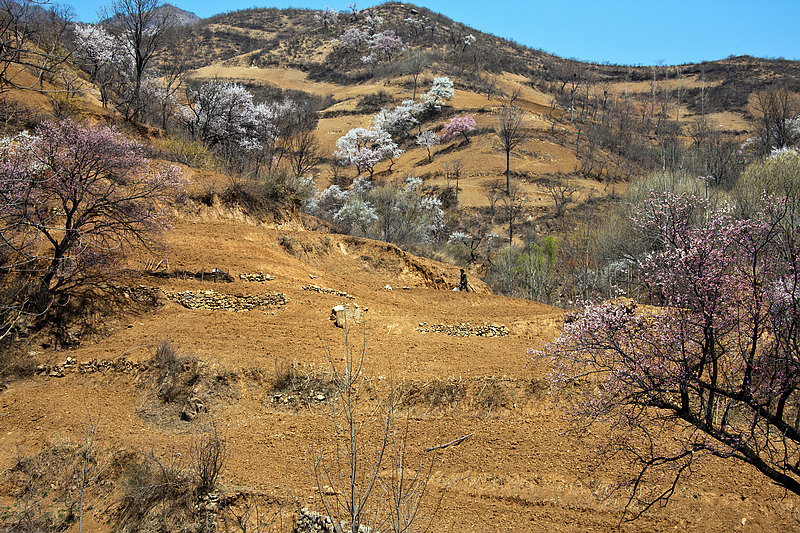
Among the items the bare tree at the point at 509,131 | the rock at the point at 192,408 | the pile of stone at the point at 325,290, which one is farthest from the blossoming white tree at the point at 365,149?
the rock at the point at 192,408

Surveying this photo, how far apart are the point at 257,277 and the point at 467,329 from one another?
212 inches

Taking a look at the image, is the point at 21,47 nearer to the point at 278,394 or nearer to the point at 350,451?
the point at 278,394

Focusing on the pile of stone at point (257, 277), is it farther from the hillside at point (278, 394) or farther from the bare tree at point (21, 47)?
the bare tree at point (21, 47)

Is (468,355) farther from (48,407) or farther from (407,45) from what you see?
(407,45)

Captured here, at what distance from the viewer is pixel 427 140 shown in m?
51.7

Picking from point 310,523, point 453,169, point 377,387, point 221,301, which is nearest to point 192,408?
point 221,301

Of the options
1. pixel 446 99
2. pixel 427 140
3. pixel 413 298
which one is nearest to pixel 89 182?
pixel 413 298

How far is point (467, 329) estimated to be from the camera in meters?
12.0

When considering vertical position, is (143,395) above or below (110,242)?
below

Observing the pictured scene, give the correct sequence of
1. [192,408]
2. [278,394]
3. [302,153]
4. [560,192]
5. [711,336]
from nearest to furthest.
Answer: [711,336]
[192,408]
[278,394]
[302,153]
[560,192]

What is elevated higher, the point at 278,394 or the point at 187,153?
the point at 187,153

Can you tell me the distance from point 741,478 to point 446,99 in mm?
57902

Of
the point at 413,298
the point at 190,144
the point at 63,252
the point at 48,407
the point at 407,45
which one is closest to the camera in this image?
the point at 48,407

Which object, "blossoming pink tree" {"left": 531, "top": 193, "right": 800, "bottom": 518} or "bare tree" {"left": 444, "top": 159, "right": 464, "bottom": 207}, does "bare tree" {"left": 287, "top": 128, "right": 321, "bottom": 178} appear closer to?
"bare tree" {"left": 444, "top": 159, "right": 464, "bottom": 207}
